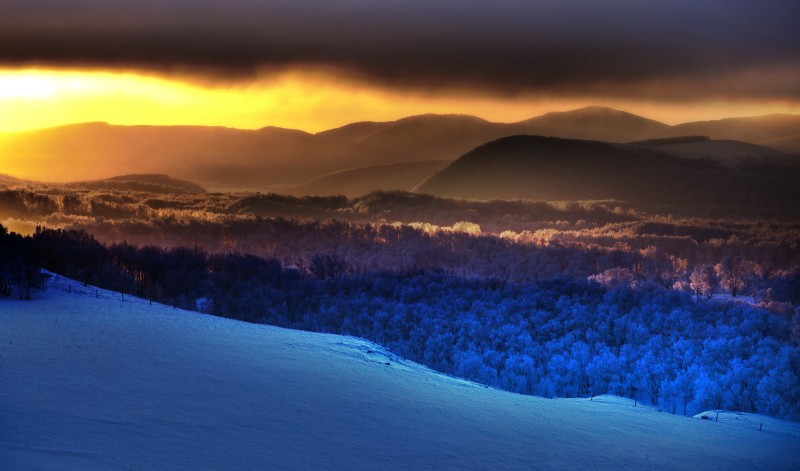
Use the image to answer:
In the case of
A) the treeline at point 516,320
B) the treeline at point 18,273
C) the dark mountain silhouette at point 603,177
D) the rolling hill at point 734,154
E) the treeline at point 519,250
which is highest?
the rolling hill at point 734,154

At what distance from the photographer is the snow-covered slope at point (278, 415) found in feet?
20.9

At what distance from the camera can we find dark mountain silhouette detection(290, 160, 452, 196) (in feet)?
564

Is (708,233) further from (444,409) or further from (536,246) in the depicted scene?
(444,409)

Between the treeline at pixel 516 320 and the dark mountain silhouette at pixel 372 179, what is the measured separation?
14111 cm

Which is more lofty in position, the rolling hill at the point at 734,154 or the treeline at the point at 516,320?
the rolling hill at the point at 734,154

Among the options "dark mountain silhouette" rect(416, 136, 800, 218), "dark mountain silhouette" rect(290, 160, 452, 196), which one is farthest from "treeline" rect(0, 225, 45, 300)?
"dark mountain silhouette" rect(290, 160, 452, 196)

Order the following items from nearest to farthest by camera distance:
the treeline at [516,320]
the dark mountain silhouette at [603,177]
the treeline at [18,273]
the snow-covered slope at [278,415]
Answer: the snow-covered slope at [278,415], the treeline at [18,273], the treeline at [516,320], the dark mountain silhouette at [603,177]

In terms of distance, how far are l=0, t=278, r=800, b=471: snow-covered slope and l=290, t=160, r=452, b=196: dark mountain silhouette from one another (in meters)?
156

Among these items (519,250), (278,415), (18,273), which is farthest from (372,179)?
(278,415)

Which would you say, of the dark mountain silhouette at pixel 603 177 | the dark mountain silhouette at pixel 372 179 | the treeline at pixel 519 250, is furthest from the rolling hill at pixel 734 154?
the treeline at pixel 519 250

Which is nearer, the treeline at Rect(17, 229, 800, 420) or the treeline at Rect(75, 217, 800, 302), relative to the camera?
the treeline at Rect(17, 229, 800, 420)

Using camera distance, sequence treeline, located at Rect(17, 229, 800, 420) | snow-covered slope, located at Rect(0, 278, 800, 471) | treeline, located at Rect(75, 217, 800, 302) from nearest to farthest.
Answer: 1. snow-covered slope, located at Rect(0, 278, 800, 471)
2. treeline, located at Rect(17, 229, 800, 420)
3. treeline, located at Rect(75, 217, 800, 302)

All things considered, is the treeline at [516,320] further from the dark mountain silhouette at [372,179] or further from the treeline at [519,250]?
the dark mountain silhouette at [372,179]

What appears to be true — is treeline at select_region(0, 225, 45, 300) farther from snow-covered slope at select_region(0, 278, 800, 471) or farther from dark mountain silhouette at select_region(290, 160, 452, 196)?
dark mountain silhouette at select_region(290, 160, 452, 196)
